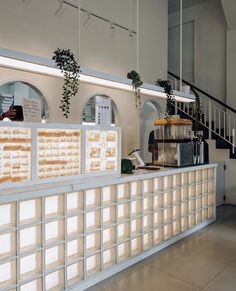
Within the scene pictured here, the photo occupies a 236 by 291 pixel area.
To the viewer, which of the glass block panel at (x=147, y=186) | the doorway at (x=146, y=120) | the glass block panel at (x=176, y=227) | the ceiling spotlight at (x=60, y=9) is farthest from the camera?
the doorway at (x=146, y=120)

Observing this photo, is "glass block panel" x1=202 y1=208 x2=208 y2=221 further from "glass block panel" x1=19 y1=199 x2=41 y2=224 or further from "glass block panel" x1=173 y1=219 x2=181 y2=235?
"glass block panel" x1=19 y1=199 x2=41 y2=224

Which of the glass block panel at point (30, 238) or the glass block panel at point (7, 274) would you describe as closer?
the glass block panel at point (7, 274)

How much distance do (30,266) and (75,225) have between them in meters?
0.52

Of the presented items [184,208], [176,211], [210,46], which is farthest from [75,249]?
[210,46]

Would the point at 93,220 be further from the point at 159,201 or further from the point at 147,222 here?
the point at 159,201

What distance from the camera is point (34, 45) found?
4363 millimetres

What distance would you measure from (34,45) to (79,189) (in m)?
2.89

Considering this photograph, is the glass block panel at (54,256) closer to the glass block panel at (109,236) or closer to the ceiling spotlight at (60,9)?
the glass block panel at (109,236)

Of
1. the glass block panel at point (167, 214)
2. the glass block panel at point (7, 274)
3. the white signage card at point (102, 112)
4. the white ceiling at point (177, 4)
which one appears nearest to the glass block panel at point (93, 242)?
the glass block panel at point (7, 274)

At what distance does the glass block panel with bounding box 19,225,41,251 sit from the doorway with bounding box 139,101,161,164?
10.9 feet

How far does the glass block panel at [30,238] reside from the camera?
222 centimetres

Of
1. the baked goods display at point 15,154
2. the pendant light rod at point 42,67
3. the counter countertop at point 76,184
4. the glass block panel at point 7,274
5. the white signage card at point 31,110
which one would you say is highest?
the pendant light rod at point 42,67

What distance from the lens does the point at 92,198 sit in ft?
9.04

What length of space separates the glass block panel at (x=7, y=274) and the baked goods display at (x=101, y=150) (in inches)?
42.8
